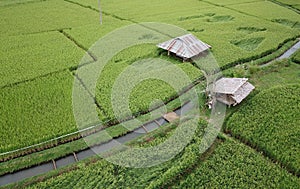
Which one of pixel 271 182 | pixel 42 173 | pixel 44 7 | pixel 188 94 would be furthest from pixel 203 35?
pixel 44 7

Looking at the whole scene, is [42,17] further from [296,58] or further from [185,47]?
[296,58]

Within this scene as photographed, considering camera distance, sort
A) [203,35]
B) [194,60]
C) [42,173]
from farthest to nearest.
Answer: [203,35] → [194,60] → [42,173]

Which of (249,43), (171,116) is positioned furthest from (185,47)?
(249,43)

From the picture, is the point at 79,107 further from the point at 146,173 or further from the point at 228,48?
the point at 228,48

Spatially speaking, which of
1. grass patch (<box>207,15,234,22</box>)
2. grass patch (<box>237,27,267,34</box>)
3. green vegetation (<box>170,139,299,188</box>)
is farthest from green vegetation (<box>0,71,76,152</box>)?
grass patch (<box>207,15,234,22</box>)

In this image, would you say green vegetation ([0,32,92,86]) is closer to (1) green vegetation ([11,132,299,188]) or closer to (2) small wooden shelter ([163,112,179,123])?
(2) small wooden shelter ([163,112,179,123])

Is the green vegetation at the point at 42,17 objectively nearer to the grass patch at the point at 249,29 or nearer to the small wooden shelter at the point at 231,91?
the grass patch at the point at 249,29

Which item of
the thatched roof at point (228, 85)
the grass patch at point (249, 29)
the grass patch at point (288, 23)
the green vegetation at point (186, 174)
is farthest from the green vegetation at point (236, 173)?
the grass patch at point (288, 23)
